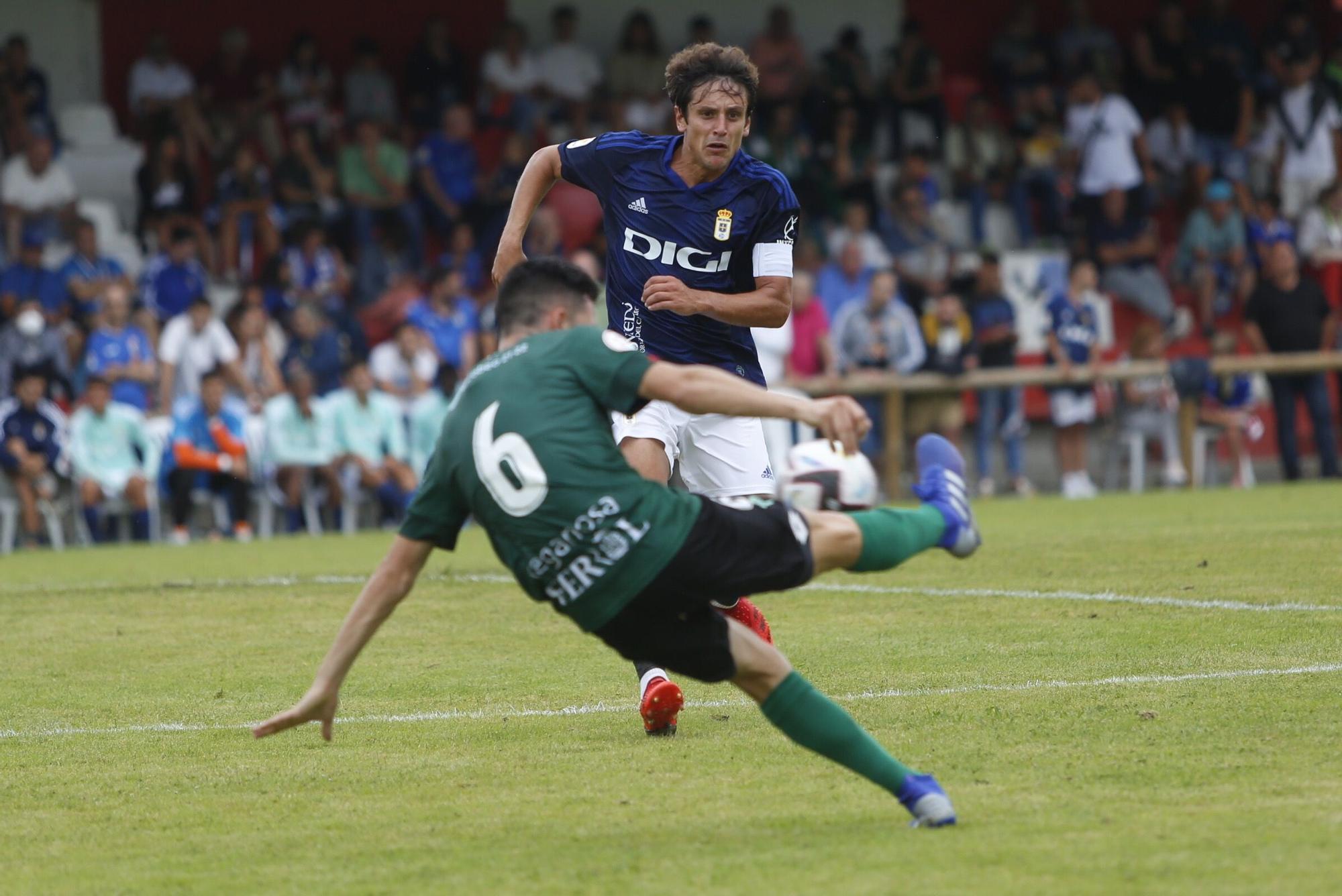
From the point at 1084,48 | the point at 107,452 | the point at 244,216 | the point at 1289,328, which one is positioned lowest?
the point at 107,452

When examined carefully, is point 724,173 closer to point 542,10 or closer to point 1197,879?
point 1197,879

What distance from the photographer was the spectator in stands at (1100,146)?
21.0 meters

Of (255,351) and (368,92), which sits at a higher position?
(368,92)

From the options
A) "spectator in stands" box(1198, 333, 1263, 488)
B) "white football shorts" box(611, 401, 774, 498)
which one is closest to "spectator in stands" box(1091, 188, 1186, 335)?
"spectator in stands" box(1198, 333, 1263, 488)

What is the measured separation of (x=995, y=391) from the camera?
63.1 feet

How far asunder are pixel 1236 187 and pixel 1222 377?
11.6ft

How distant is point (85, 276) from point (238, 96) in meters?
3.36

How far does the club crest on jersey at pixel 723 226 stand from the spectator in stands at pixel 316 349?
37.6 feet

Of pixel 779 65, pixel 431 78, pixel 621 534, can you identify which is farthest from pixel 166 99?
pixel 621 534

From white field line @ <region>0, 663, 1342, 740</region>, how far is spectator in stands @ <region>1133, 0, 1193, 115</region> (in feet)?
55.3

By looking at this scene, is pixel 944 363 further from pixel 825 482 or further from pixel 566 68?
pixel 825 482

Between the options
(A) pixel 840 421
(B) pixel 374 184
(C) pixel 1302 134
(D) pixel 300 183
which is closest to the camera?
(A) pixel 840 421

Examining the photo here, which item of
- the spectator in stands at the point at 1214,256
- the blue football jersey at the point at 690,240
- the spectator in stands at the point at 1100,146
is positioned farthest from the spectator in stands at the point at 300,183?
the blue football jersey at the point at 690,240

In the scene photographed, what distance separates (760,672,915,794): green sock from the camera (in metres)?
4.61
